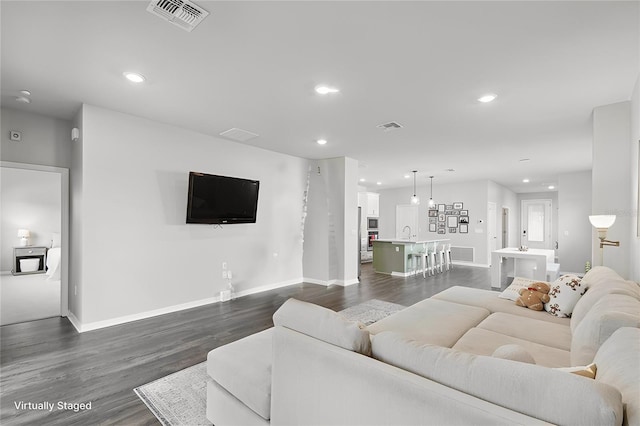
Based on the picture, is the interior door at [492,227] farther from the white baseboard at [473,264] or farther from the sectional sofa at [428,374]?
the sectional sofa at [428,374]

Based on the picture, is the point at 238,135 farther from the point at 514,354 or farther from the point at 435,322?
the point at 514,354

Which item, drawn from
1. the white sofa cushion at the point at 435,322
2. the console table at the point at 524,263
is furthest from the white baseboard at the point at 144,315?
the console table at the point at 524,263

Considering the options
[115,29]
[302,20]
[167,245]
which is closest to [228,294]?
[167,245]

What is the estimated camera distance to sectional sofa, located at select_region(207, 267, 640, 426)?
923mm

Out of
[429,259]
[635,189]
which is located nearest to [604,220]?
[635,189]

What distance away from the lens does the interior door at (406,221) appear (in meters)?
10.7

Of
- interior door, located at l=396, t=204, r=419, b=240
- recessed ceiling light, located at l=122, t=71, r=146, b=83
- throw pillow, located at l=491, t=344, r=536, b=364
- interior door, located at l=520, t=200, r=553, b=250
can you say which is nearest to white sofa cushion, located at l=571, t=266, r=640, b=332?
throw pillow, located at l=491, t=344, r=536, b=364

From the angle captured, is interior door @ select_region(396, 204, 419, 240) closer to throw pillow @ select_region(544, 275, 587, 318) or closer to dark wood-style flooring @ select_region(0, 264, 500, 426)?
dark wood-style flooring @ select_region(0, 264, 500, 426)

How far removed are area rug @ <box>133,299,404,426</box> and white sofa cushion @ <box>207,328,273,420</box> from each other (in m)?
0.43

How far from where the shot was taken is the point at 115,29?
85.7 inches

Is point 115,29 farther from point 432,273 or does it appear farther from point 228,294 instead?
point 432,273

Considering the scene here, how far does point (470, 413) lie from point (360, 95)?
2.99 metres

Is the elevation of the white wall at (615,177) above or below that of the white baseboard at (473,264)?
above

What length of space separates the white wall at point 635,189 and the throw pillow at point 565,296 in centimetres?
47
